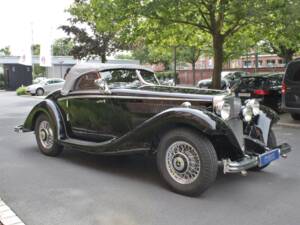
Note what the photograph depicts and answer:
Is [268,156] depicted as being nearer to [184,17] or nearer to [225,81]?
[184,17]

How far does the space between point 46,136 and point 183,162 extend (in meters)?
3.26

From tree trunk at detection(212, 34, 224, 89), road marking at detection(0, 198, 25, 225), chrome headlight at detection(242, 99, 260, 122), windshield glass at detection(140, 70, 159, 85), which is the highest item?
tree trunk at detection(212, 34, 224, 89)

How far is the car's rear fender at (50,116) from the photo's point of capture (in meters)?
6.60

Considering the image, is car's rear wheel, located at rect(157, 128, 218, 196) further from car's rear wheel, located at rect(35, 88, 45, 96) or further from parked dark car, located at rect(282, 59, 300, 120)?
car's rear wheel, located at rect(35, 88, 45, 96)

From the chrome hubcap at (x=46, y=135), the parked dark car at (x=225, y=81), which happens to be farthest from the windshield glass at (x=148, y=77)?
the parked dark car at (x=225, y=81)

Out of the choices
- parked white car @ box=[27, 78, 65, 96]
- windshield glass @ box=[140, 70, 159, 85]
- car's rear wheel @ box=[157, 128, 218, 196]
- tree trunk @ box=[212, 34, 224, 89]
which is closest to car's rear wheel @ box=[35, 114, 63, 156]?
windshield glass @ box=[140, 70, 159, 85]

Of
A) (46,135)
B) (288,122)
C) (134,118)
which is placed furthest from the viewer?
(288,122)

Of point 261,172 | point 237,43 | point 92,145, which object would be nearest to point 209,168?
point 261,172

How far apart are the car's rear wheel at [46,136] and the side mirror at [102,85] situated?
130 centimetres

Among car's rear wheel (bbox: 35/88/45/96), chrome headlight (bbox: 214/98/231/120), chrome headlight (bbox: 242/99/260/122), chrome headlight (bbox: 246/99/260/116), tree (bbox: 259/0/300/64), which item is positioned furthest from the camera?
car's rear wheel (bbox: 35/88/45/96)

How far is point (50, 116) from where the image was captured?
6773 millimetres

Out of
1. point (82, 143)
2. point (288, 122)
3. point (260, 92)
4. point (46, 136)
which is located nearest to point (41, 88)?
point (260, 92)

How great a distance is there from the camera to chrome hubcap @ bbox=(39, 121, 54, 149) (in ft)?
22.7

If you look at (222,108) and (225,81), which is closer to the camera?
(222,108)
